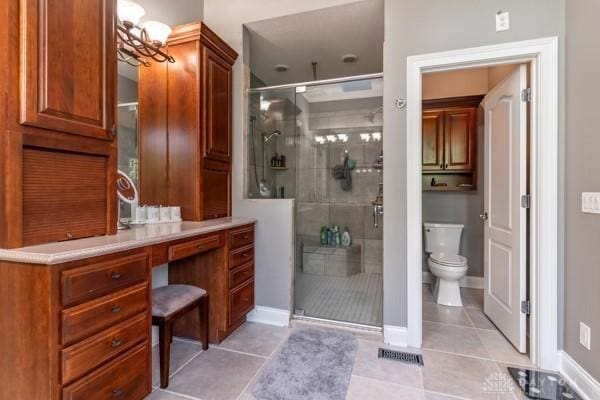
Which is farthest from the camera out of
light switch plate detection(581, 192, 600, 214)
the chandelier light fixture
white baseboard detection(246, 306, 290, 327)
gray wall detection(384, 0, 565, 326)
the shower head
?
the shower head

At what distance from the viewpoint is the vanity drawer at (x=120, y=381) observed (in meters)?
1.12

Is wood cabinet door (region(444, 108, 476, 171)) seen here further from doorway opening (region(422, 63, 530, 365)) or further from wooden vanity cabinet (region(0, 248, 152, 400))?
wooden vanity cabinet (region(0, 248, 152, 400))

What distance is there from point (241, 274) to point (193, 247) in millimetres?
633

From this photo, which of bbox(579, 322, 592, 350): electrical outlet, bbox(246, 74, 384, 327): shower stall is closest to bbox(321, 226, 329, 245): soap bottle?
bbox(246, 74, 384, 327): shower stall

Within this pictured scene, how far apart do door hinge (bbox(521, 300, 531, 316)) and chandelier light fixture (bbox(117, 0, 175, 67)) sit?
3.06 metres

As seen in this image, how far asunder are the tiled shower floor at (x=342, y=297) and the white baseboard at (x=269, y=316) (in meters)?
0.23

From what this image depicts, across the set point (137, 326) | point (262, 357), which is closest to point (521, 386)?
point (262, 357)

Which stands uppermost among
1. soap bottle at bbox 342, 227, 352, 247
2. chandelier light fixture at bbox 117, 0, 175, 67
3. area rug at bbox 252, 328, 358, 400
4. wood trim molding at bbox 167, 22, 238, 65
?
wood trim molding at bbox 167, 22, 238, 65

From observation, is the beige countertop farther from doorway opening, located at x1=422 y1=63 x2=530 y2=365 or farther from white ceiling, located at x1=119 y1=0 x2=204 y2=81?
doorway opening, located at x1=422 y1=63 x2=530 y2=365

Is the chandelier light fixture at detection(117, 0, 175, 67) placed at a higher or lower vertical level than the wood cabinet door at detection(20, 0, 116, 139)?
higher

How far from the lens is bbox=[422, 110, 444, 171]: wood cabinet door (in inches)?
131

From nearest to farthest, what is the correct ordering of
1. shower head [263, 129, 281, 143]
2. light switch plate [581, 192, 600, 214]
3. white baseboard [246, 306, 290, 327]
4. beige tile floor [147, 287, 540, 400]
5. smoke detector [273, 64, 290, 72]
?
light switch plate [581, 192, 600, 214] < beige tile floor [147, 287, 540, 400] < white baseboard [246, 306, 290, 327] < shower head [263, 129, 281, 143] < smoke detector [273, 64, 290, 72]

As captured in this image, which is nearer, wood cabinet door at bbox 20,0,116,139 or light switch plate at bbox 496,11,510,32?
wood cabinet door at bbox 20,0,116,139

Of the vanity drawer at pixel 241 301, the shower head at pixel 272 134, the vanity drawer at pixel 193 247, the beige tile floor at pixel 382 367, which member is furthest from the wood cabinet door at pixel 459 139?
the vanity drawer at pixel 193 247
